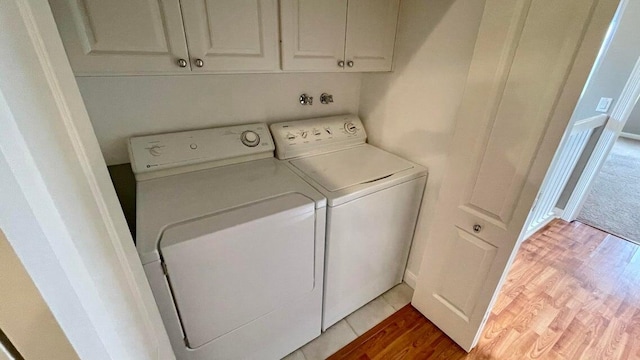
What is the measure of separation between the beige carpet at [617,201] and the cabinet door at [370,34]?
281cm

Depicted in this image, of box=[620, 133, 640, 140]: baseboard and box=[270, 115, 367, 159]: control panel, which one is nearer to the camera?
box=[270, 115, 367, 159]: control panel

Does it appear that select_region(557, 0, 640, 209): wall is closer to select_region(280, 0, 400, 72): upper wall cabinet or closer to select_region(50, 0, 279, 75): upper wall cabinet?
select_region(280, 0, 400, 72): upper wall cabinet

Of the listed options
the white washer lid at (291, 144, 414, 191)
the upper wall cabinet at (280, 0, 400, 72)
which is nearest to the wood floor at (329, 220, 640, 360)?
the white washer lid at (291, 144, 414, 191)

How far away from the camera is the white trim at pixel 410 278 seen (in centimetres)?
187

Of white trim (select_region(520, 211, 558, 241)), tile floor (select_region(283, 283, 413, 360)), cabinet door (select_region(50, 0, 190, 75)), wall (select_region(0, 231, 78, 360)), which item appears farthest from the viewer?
white trim (select_region(520, 211, 558, 241))

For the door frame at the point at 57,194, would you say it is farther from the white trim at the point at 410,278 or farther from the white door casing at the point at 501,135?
the white trim at the point at 410,278

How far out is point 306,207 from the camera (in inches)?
43.9

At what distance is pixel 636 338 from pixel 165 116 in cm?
299

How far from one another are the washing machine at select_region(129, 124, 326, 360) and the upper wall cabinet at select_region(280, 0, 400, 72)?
0.54 m

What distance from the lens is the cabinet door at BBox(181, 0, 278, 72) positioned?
3.37 feet

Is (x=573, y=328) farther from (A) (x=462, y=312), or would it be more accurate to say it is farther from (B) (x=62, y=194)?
(B) (x=62, y=194)

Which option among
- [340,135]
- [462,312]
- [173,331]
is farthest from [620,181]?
[173,331]

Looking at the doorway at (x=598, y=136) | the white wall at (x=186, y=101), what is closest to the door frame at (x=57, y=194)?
the white wall at (x=186, y=101)

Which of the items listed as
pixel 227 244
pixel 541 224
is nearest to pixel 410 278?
pixel 227 244
